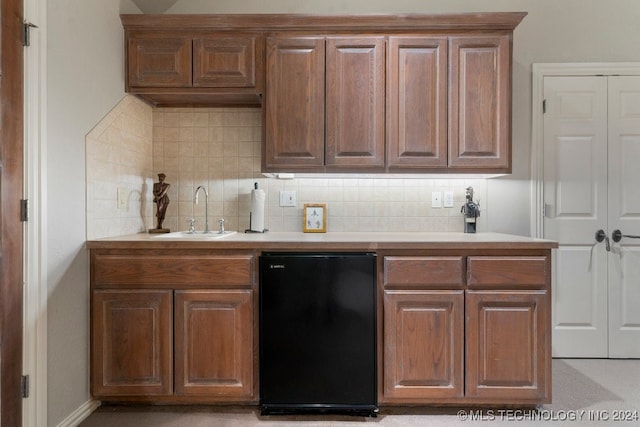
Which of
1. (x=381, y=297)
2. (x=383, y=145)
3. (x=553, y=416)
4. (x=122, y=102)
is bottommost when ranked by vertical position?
(x=553, y=416)

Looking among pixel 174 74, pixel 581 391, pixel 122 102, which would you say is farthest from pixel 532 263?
pixel 122 102

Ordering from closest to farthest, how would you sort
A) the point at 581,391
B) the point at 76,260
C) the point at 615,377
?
the point at 76,260 → the point at 581,391 → the point at 615,377

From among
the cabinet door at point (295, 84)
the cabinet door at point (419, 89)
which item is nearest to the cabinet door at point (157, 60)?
the cabinet door at point (295, 84)

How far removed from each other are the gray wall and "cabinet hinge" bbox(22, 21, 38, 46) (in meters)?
0.09

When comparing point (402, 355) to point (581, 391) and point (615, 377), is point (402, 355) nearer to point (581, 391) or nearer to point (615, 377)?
point (581, 391)

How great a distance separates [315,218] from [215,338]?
1069 millimetres

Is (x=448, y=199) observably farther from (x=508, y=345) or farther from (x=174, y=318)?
(x=174, y=318)

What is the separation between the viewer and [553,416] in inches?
77.6

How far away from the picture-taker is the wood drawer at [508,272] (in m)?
1.93

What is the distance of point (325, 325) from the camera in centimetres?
193

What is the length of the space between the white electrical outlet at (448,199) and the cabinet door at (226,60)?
59.7 inches

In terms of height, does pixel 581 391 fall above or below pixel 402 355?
below

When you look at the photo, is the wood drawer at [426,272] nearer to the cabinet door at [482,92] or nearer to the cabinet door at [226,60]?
the cabinet door at [482,92]

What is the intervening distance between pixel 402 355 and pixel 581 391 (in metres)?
1.21
